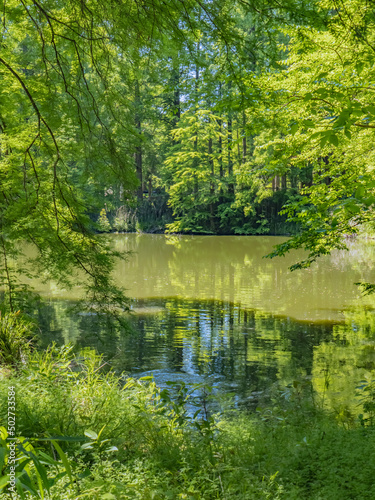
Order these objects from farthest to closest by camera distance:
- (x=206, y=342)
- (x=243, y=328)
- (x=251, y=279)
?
(x=251, y=279), (x=243, y=328), (x=206, y=342)

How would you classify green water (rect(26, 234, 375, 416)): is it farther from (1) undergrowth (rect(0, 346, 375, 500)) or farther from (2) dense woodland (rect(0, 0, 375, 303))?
(1) undergrowth (rect(0, 346, 375, 500))

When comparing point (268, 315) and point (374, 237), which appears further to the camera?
point (374, 237)

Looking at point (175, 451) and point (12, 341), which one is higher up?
point (12, 341)

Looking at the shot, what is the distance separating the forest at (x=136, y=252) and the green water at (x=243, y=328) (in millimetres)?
68

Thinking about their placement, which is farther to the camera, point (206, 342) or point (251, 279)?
point (251, 279)

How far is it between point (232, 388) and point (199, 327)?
2.71m

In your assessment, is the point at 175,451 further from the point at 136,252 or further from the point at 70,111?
the point at 70,111

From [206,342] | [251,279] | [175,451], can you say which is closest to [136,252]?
[175,451]

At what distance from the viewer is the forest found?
2.43 m

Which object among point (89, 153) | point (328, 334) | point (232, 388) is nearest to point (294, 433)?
point (232, 388)

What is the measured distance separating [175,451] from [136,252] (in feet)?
7.53

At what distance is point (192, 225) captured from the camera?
26766mm

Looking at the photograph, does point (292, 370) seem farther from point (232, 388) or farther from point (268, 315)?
point (268, 315)

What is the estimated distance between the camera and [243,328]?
764cm
